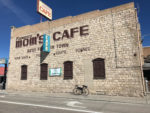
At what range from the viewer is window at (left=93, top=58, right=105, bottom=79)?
12849 millimetres

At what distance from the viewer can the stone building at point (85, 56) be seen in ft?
39.2

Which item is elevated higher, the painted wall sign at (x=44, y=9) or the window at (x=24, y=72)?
the painted wall sign at (x=44, y=9)

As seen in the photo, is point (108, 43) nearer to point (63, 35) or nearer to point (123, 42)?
point (123, 42)

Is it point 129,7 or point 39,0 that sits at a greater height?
point 39,0

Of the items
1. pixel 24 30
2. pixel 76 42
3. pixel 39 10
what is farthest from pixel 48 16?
pixel 76 42

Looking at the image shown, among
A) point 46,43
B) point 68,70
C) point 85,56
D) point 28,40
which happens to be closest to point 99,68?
point 85,56

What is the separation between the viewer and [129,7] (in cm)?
1255

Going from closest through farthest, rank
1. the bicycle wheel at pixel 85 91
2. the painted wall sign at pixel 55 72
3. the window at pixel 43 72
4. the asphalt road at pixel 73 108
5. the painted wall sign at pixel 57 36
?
the asphalt road at pixel 73 108, the bicycle wheel at pixel 85 91, the painted wall sign at pixel 57 36, the painted wall sign at pixel 55 72, the window at pixel 43 72

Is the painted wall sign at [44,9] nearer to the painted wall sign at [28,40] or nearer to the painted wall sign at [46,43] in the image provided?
the painted wall sign at [28,40]

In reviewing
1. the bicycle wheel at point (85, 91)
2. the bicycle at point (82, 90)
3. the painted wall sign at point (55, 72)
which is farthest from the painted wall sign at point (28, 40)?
the bicycle wheel at point (85, 91)

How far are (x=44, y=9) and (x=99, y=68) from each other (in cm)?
1216

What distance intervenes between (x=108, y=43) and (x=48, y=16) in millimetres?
10812

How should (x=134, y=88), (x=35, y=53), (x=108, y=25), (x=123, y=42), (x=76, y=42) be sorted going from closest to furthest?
1. (x=134, y=88)
2. (x=123, y=42)
3. (x=108, y=25)
4. (x=76, y=42)
5. (x=35, y=53)

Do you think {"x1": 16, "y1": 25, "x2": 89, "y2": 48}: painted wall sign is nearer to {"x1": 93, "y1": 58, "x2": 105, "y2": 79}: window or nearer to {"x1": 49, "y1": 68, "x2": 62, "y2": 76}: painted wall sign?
{"x1": 49, "y1": 68, "x2": 62, "y2": 76}: painted wall sign
